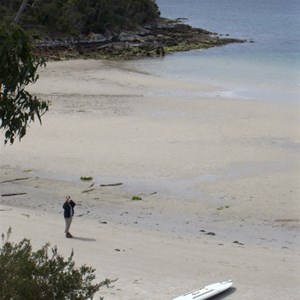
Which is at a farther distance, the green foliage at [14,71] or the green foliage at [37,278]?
the green foliage at [14,71]

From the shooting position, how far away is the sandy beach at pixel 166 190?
13.0 meters

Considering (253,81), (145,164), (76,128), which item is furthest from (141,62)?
(145,164)

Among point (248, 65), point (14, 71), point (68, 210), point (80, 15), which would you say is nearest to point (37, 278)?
point (14, 71)

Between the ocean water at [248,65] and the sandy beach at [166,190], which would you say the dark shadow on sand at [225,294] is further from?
the ocean water at [248,65]

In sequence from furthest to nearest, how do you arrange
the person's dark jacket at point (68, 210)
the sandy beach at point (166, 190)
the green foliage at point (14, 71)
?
the person's dark jacket at point (68, 210)
the sandy beach at point (166, 190)
the green foliage at point (14, 71)

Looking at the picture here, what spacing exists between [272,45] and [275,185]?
4612 centimetres

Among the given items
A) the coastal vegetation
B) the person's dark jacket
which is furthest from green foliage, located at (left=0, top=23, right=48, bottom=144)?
the coastal vegetation

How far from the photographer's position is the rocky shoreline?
5262 centimetres

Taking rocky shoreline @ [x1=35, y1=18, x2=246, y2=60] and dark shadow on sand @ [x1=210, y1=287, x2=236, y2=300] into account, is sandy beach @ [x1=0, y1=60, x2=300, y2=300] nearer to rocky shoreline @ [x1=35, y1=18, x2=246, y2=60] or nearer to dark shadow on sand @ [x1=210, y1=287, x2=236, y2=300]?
dark shadow on sand @ [x1=210, y1=287, x2=236, y2=300]

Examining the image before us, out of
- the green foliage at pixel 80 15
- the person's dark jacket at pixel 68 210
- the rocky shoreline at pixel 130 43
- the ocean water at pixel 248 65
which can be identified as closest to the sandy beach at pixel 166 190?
the person's dark jacket at pixel 68 210

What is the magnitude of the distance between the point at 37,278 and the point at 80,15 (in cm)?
5578

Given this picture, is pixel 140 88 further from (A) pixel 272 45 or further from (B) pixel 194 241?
(A) pixel 272 45

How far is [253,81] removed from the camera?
41.9 m

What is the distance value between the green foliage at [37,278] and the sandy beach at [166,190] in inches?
143
